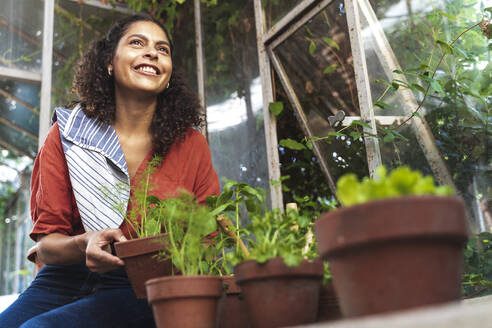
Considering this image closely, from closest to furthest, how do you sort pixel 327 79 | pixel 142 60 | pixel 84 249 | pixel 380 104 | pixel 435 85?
1. pixel 84 249
2. pixel 435 85
3. pixel 380 104
4. pixel 142 60
5. pixel 327 79

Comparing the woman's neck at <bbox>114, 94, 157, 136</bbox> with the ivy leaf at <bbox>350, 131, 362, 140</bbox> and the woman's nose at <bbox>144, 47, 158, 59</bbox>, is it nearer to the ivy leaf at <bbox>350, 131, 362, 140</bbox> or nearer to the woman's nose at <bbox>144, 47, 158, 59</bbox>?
the woman's nose at <bbox>144, 47, 158, 59</bbox>

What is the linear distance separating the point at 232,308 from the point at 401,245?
56 cm

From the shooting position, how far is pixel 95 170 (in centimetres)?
144

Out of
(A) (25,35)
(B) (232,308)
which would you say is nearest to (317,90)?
(B) (232,308)

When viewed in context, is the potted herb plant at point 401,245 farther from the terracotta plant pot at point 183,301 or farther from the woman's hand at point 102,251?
the woman's hand at point 102,251


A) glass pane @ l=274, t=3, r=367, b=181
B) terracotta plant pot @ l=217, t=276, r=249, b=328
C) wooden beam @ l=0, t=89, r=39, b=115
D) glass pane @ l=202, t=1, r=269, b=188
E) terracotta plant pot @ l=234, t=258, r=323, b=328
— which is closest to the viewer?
terracotta plant pot @ l=234, t=258, r=323, b=328

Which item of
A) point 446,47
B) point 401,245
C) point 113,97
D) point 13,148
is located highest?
point 13,148

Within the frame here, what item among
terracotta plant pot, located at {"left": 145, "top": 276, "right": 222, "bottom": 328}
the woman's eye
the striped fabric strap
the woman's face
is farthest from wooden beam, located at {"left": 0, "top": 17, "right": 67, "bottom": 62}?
terracotta plant pot, located at {"left": 145, "top": 276, "right": 222, "bottom": 328}

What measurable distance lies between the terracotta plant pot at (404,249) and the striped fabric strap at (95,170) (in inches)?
32.1

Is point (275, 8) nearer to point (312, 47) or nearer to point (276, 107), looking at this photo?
point (312, 47)

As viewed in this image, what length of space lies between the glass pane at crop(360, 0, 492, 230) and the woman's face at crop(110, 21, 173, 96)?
0.74 meters

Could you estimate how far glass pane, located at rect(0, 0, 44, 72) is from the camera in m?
2.72

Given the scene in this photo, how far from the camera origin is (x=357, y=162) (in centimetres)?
160

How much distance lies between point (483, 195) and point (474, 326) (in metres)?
0.99
